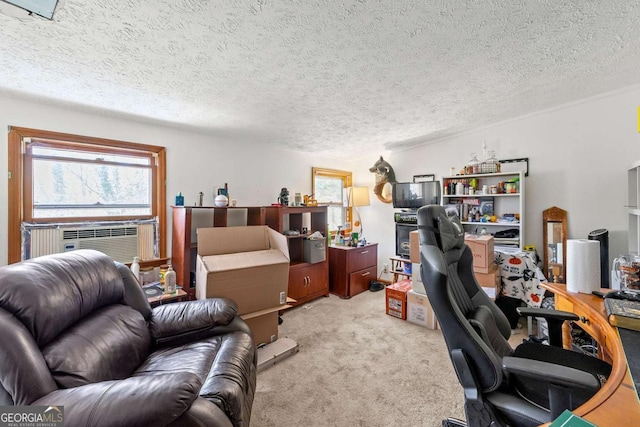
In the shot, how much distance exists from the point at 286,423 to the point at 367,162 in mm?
3890

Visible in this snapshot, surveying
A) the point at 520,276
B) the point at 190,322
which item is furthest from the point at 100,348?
the point at 520,276

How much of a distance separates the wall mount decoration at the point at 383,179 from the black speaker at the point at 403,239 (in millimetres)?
616

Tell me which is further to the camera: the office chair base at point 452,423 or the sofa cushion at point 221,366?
the office chair base at point 452,423

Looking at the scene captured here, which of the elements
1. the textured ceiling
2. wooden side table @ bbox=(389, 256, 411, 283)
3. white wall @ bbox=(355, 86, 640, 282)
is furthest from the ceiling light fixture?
white wall @ bbox=(355, 86, 640, 282)

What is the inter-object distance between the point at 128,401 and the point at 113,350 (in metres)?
0.60

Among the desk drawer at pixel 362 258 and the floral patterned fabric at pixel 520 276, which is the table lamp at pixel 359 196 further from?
the floral patterned fabric at pixel 520 276

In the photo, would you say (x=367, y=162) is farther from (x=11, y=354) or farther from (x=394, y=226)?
(x=11, y=354)

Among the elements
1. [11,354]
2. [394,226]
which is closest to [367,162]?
[394,226]

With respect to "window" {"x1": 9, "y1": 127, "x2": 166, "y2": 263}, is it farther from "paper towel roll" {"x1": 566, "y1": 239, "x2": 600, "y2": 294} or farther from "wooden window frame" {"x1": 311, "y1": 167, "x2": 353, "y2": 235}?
"paper towel roll" {"x1": 566, "y1": 239, "x2": 600, "y2": 294}

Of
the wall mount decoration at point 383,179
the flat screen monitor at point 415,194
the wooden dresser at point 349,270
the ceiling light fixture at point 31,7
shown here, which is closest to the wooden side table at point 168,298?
the ceiling light fixture at point 31,7

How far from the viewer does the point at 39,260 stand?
1290 millimetres

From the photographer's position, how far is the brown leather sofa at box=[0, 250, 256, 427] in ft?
2.88

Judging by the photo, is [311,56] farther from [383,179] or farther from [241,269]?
[383,179]

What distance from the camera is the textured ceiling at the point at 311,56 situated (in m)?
1.27
